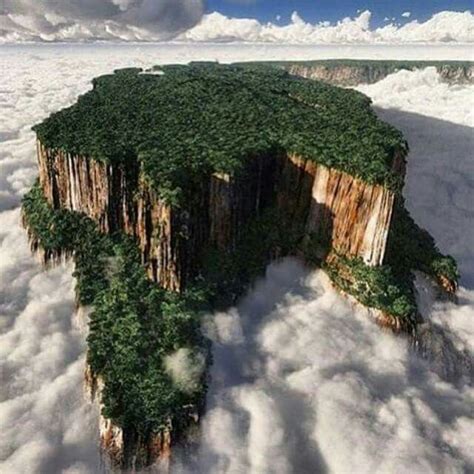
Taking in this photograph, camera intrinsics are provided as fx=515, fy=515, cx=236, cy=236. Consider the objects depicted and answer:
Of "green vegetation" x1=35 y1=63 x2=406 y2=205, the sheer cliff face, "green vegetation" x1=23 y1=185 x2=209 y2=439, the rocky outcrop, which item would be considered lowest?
the rocky outcrop

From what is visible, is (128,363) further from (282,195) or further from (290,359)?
(282,195)

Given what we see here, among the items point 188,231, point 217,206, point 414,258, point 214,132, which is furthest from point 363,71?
point 188,231

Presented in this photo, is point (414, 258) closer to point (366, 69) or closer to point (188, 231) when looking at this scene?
point (188, 231)

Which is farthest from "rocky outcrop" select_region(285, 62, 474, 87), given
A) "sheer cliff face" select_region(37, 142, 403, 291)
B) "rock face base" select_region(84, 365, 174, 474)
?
"rock face base" select_region(84, 365, 174, 474)

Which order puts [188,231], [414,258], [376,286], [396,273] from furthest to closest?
[414,258] → [396,273] → [376,286] → [188,231]

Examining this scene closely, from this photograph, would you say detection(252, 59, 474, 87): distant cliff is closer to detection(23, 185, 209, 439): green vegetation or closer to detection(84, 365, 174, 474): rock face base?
detection(23, 185, 209, 439): green vegetation
